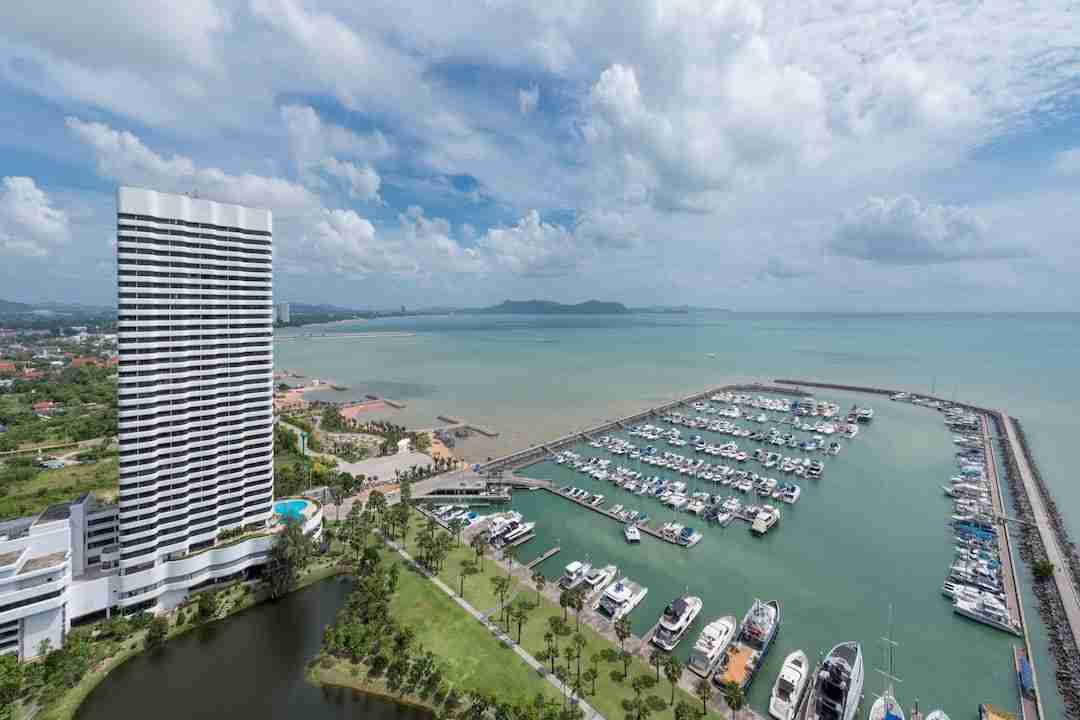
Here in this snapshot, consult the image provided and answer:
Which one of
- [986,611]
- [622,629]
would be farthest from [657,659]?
[986,611]

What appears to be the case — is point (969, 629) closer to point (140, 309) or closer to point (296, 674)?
point (296, 674)

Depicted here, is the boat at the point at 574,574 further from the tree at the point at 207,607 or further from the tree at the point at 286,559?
the tree at the point at 207,607

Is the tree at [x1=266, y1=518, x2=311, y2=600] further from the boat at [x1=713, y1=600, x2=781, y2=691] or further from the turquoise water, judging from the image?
the boat at [x1=713, y1=600, x2=781, y2=691]

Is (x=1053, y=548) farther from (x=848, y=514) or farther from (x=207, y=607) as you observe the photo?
(x=207, y=607)

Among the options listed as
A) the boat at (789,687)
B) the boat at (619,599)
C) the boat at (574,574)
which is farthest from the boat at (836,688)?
the boat at (574,574)

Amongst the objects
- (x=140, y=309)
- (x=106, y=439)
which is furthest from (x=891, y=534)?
(x=106, y=439)

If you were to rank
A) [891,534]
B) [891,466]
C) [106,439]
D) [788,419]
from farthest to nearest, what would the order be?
[788,419] → [106,439] → [891,466] → [891,534]
